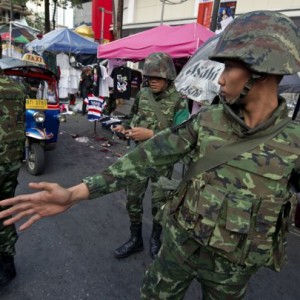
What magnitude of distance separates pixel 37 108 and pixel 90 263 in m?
2.96

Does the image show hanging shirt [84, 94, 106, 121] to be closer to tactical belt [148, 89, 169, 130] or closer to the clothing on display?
the clothing on display

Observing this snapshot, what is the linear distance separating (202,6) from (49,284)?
19.7 feet

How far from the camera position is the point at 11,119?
7.02 feet

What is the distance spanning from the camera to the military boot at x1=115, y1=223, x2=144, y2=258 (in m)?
2.77

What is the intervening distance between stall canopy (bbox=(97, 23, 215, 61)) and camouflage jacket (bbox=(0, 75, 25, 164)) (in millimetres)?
3819

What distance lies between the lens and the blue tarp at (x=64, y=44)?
1034 centimetres

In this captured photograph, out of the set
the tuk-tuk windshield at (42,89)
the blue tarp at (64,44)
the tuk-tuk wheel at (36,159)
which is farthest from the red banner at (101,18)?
the tuk-tuk wheel at (36,159)

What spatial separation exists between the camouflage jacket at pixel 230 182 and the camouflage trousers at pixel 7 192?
117cm

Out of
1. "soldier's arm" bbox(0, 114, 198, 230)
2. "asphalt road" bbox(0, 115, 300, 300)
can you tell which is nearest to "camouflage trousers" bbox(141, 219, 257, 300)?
"soldier's arm" bbox(0, 114, 198, 230)

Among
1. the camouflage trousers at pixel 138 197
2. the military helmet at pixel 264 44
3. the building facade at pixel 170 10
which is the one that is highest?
the building facade at pixel 170 10

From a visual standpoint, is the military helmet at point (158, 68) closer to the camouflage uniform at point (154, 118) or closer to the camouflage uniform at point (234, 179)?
the camouflage uniform at point (154, 118)

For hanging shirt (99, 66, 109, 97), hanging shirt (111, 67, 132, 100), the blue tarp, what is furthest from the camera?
the blue tarp

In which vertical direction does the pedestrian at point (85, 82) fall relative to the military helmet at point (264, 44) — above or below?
below

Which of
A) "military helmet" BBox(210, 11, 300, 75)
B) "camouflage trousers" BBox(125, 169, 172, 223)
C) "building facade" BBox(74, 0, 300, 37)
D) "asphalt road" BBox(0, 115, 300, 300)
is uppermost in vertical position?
"building facade" BBox(74, 0, 300, 37)
